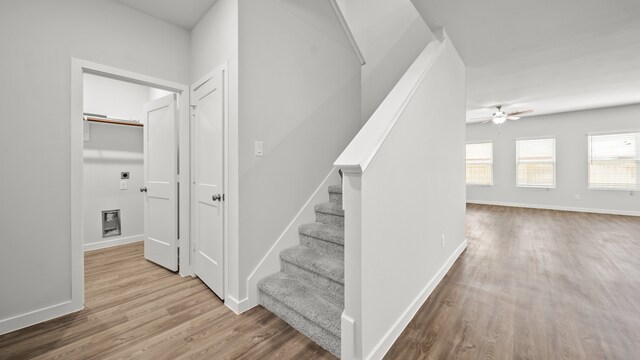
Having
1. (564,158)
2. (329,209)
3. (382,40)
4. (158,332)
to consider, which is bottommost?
(158,332)

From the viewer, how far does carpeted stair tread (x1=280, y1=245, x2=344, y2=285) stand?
1812mm

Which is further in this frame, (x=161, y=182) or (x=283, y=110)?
(x=161, y=182)

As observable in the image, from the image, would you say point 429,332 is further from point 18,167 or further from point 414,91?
point 18,167

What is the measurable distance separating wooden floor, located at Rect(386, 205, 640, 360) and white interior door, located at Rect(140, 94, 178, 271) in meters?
2.51

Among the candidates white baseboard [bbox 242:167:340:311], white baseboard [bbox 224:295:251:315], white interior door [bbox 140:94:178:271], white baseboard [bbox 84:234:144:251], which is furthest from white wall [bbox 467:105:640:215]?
white baseboard [bbox 84:234:144:251]

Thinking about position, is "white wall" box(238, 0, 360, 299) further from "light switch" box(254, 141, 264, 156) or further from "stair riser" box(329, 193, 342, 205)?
"stair riser" box(329, 193, 342, 205)

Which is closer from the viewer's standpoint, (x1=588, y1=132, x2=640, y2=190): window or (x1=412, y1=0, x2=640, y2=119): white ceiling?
(x1=412, y1=0, x2=640, y2=119): white ceiling

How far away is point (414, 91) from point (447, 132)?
108 centimetres

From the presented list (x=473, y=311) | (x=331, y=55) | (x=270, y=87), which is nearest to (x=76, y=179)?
(x=270, y=87)

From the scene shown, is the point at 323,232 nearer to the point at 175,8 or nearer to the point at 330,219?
the point at 330,219

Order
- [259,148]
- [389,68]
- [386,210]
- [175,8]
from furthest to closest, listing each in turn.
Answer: [389,68] → [175,8] → [259,148] → [386,210]

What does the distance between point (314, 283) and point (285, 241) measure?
1.72 ft

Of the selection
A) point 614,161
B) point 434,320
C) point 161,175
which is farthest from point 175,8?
point 614,161

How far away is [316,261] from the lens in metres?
1.98
